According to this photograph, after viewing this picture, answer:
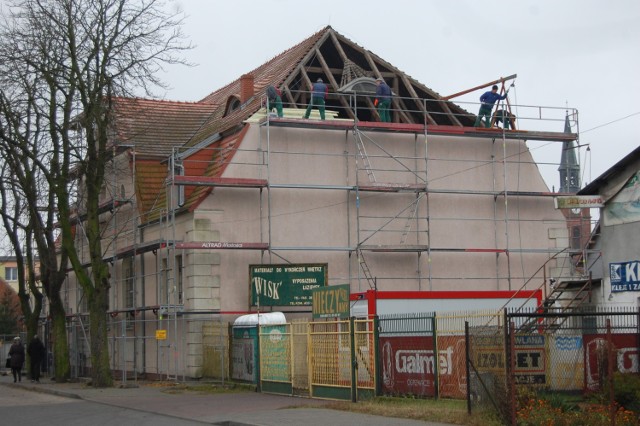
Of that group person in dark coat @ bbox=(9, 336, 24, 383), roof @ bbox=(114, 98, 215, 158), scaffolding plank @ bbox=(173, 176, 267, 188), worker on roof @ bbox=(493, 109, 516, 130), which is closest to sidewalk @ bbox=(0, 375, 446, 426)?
person in dark coat @ bbox=(9, 336, 24, 383)

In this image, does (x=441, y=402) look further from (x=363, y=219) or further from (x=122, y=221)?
(x=122, y=221)

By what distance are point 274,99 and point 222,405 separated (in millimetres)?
12710

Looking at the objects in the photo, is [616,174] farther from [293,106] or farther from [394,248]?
[293,106]

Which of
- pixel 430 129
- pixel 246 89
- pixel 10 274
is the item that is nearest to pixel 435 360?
pixel 430 129

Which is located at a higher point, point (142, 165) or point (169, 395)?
point (142, 165)

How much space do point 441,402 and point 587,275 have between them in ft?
26.2

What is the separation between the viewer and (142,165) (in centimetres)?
3766

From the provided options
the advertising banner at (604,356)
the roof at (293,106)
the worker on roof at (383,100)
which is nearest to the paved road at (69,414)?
the advertising banner at (604,356)

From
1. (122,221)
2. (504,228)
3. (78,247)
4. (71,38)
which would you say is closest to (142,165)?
(122,221)

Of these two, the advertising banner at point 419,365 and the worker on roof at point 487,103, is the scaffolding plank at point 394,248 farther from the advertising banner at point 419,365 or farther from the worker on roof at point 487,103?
the advertising banner at point 419,365

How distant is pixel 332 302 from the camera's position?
2605 cm

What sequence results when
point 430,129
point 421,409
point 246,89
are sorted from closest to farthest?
1. point 421,409
2. point 430,129
3. point 246,89

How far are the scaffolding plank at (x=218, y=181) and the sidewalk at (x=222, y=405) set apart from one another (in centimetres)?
626

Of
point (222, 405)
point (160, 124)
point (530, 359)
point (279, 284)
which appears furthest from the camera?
point (160, 124)
